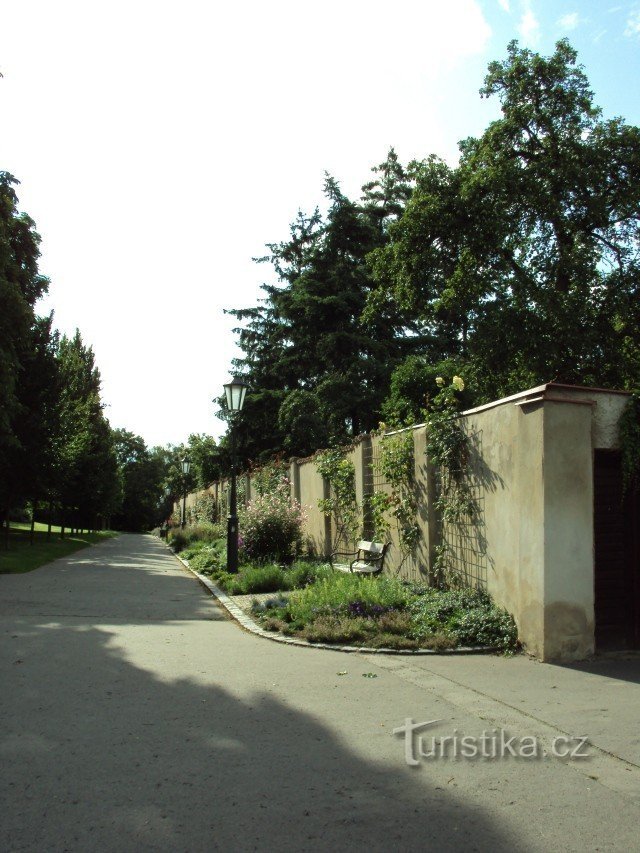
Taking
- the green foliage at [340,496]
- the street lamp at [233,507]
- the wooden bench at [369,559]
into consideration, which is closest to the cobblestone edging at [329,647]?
the wooden bench at [369,559]

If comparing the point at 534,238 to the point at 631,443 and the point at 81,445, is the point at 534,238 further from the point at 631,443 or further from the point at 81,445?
the point at 81,445

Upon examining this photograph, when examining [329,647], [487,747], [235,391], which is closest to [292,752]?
[487,747]

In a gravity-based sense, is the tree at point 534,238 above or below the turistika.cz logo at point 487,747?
above

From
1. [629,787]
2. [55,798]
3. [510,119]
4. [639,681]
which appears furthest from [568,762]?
[510,119]

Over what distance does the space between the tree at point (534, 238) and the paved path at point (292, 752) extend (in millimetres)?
17099

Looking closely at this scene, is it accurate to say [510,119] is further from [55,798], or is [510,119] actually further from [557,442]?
[55,798]

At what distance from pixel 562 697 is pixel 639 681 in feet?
3.39

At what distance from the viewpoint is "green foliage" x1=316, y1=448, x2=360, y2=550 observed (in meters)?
15.5

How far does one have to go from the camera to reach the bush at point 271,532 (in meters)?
18.5

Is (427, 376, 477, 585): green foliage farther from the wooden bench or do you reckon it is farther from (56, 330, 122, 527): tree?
(56, 330, 122, 527): tree

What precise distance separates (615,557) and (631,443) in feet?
4.37

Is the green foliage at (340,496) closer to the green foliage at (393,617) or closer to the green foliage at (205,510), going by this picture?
the green foliage at (393,617)

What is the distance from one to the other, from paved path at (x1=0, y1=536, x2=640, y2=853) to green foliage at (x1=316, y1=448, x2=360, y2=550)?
691 centimetres

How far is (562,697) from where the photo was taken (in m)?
6.25
